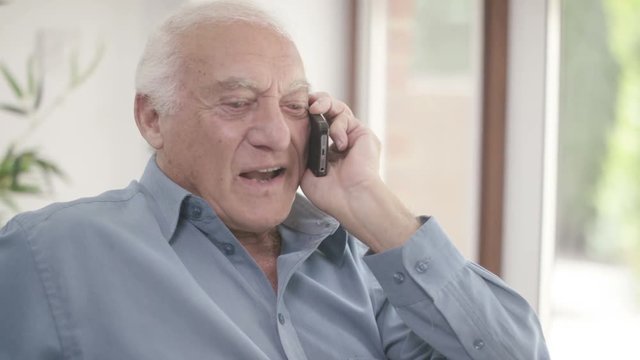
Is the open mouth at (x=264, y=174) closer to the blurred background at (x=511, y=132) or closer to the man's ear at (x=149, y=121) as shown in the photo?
the man's ear at (x=149, y=121)

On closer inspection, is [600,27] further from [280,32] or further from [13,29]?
[13,29]

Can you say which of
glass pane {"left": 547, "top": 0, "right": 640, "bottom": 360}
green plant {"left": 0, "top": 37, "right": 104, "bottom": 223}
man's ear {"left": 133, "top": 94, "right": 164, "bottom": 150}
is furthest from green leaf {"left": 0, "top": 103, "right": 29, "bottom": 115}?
glass pane {"left": 547, "top": 0, "right": 640, "bottom": 360}

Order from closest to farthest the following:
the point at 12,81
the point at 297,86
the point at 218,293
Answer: the point at 218,293 < the point at 297,86 < the point at 12,81

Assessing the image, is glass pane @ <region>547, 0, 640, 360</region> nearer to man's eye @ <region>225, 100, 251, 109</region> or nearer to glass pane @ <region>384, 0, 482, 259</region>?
glass pane @ <region>384, 0, 482, 259</region>

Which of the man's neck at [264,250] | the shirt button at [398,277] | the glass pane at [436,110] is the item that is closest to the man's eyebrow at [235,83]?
the man's neck at [264,250]

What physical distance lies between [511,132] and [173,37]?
131cm

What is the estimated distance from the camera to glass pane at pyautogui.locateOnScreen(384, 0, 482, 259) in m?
2.67

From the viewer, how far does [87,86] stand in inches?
98.7

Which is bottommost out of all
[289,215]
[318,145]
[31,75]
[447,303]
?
[447,303]

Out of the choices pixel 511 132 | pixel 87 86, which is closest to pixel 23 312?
pixel 87 86

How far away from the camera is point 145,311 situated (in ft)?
4.37

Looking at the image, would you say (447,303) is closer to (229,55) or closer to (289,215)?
(289,215)

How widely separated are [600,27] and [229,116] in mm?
1305

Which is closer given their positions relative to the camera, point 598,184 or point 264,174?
point 264,174
